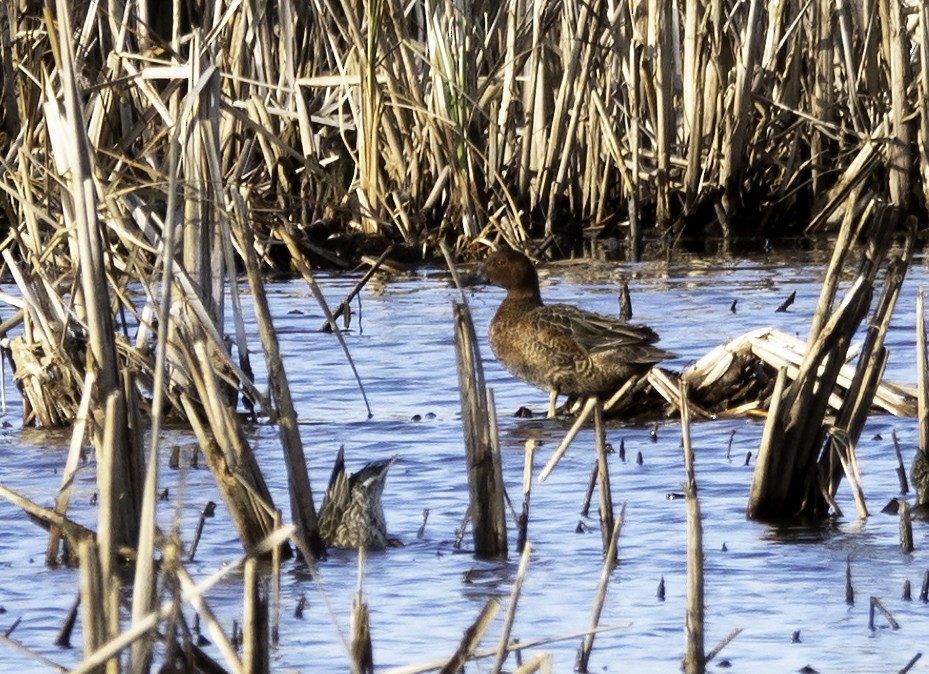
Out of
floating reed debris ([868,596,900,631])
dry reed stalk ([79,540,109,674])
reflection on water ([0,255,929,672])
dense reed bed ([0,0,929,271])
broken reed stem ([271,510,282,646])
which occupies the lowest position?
reflection on water ([0,255,929,672])

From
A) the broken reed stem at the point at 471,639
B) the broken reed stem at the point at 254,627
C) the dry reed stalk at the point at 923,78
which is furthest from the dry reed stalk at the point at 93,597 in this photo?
the dry reed stalk at the point at 923,78

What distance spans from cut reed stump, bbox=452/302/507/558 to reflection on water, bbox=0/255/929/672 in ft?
0.31

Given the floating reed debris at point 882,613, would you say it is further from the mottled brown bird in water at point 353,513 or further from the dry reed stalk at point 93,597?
the dry reed stalk at point 93,597

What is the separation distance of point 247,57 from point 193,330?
6.95 metres

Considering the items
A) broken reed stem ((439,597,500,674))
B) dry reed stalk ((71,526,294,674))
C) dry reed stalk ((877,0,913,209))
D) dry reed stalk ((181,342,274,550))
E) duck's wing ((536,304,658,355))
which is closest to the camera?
dry reed stalk ((71,526,294,674))

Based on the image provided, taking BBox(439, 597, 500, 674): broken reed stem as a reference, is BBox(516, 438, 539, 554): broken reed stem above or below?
below

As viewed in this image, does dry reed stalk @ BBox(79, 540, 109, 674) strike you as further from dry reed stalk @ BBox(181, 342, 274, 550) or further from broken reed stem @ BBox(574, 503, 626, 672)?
dry reed stalk @ BBox(181, 342, 274, 550)

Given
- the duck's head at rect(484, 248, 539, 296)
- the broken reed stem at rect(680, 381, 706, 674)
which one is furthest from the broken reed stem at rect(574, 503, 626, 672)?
the duck's head at rect(484, 248, 539, 296)

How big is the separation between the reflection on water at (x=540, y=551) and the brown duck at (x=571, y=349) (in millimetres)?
259

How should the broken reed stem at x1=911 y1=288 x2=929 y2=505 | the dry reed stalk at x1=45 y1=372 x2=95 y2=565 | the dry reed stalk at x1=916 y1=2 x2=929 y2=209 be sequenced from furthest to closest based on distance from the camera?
the dry reed stalk at x1=916 y1=2 x2=929 y2=209, the broken reed stem at x1=911 y1=288 x2=929 y2=505, the dry reed stalk at x1=45 y1=372 x2=95 y2=565

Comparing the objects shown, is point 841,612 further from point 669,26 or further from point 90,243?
point 669,26

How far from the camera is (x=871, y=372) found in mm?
5273

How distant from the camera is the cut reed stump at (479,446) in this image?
15.3 feet

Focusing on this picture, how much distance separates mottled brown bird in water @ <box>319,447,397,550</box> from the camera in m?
5.16
